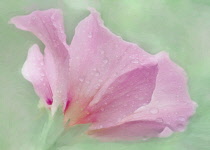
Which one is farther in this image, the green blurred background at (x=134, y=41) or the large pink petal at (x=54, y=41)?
the green blurred background at (x=134, y=41)

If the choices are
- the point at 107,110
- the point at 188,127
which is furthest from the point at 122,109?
the point at 188,127

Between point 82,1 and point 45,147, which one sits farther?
point 82,1

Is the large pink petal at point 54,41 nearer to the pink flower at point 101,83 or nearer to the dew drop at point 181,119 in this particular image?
the pink flower at point 101,83

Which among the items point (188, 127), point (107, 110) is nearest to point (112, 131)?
point (107, 110)

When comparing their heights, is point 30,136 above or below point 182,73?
below

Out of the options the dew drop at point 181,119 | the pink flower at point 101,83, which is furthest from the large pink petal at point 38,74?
the dew drop at point 181,119

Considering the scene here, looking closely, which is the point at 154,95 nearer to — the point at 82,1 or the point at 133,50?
the point at 133,50
